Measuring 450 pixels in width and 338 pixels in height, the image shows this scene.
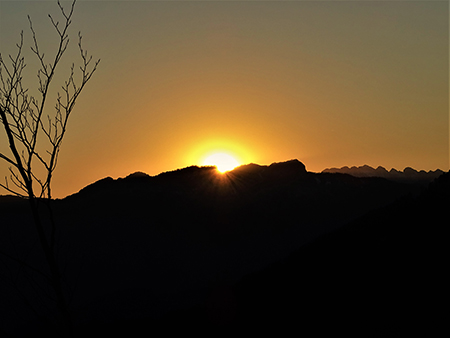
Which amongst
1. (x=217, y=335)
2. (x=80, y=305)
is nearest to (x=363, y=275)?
(x=217, y=335)

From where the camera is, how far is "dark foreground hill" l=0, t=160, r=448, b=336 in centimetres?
3331

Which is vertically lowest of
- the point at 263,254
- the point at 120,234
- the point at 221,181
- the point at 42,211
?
the point at 263,254

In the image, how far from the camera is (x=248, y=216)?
15038cm

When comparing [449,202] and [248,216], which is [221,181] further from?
[449,202]

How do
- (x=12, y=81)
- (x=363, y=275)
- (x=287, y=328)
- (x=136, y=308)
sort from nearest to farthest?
(x=12, y=81) → (x=363, y=275) → (x=287, y=328) → (x=136, y=308)

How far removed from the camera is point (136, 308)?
9594 centimetres

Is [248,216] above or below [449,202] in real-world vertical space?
above

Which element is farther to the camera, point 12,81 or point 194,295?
point 194,295

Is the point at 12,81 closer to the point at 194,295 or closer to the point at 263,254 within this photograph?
the point at 194,295

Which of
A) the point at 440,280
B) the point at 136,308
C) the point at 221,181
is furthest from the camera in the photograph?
the point at 221,181

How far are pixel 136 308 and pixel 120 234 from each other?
129 feet

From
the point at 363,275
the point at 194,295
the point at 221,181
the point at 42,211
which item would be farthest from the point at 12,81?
the point at 221,181

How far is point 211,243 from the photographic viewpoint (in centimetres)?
13862

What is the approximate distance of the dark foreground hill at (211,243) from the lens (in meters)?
33.3
